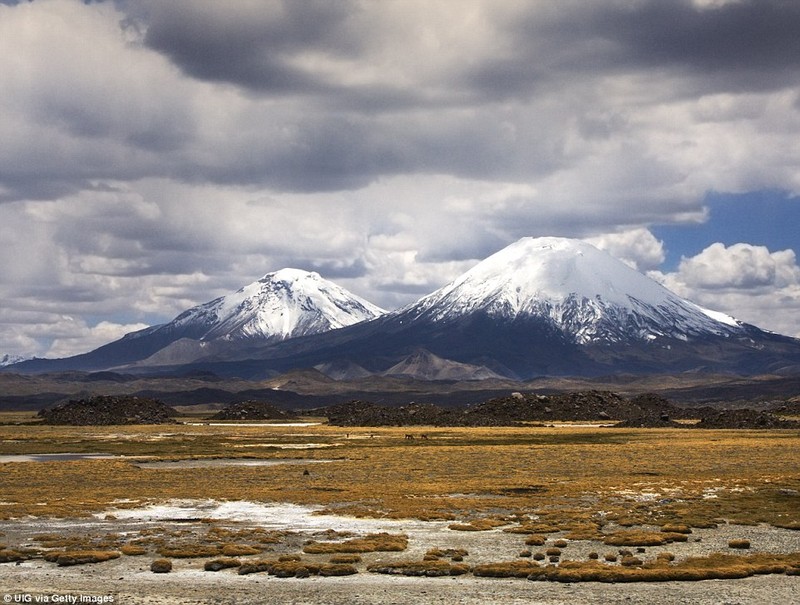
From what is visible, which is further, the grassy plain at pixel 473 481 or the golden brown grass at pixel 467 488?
the grassy plain at pixel 473 481

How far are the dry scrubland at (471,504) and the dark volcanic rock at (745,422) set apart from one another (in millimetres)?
59719

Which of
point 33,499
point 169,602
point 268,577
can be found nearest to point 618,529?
point 268,577

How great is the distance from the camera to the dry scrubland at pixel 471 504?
38.0 meters

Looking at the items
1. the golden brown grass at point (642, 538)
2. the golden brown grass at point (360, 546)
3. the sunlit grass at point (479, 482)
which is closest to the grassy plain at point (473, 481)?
the sunlit grass at point (479, 482)

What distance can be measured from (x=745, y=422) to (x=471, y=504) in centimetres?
14107

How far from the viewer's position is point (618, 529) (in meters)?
47.7

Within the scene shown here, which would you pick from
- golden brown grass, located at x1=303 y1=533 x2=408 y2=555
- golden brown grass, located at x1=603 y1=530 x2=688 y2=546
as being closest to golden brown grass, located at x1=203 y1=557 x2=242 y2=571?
golden brown grass, located at x1=303 y1=533 x2=408 y2=555

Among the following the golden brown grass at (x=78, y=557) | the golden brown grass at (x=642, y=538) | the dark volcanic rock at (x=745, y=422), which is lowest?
the dark volcanic rock at (x=745, y=422)

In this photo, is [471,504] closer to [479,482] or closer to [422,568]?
[479,482]

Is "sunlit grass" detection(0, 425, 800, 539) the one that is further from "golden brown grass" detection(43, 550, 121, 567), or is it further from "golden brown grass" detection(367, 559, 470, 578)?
"golden brown grass" detection(43, 550, 121, 567)

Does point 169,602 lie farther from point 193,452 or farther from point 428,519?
point 193,452

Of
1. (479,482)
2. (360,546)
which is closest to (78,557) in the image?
(360,546)

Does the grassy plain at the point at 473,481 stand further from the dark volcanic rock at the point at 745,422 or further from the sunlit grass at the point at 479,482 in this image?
the dark volcanic rock at the point at 745,422

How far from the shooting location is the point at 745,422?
604ft
